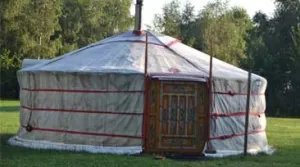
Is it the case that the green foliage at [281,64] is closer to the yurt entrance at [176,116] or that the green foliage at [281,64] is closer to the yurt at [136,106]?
the yurt at [136,106]

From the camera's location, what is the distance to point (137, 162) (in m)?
9.03

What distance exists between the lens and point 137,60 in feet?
35.2

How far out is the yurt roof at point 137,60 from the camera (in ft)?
34.4

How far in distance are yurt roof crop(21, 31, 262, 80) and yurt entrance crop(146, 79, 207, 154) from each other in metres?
0.29

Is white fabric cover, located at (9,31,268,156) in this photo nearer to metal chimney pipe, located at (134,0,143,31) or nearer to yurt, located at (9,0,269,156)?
yurt, located at (9,0,269,156)

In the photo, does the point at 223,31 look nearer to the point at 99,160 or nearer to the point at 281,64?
the point at 281,64

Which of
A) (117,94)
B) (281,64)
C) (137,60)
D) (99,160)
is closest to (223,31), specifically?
(281,64)

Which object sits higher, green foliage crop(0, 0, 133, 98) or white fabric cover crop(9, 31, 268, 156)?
green foliage crop(0, 0, 133, 98)

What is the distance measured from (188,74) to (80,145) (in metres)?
2.13

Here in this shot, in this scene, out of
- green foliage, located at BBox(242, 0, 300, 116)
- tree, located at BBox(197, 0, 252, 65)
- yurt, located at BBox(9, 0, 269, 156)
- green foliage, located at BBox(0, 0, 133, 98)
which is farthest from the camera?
tree, located at BBox(197, 0, 252, 65)

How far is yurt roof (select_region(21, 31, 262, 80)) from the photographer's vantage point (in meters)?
10.5

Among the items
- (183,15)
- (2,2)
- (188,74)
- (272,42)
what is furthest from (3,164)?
(183,15)

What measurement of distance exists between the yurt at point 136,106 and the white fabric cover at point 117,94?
16 millimetres

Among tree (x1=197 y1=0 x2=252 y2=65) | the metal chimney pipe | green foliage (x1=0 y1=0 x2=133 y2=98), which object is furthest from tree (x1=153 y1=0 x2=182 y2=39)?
the metal chimney pipe
